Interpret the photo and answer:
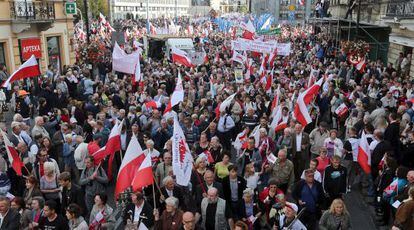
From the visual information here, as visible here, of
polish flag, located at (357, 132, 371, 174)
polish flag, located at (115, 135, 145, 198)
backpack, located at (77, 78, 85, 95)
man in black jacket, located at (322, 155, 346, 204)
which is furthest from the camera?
backpack, located at (77, 78, 85, 95)

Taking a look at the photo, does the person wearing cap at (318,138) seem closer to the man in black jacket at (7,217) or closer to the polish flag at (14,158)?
the polish flag at (14,158)

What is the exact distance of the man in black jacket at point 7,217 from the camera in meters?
6.34

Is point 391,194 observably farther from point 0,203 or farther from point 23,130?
point 23,130

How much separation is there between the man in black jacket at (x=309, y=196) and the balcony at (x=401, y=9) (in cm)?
1447

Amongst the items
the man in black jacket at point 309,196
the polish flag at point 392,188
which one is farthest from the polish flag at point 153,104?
the polish flag at point 392,188

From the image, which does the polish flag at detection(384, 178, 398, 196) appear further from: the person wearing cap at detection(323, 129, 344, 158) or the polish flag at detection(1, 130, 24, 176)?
the polish flag at detection(1, 130, 24, 176)

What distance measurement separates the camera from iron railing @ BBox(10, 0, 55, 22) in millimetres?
21891

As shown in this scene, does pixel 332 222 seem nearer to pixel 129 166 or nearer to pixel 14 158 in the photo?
pixel 129 166

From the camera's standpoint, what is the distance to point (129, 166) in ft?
23.4

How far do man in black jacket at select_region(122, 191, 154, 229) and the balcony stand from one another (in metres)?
16.3

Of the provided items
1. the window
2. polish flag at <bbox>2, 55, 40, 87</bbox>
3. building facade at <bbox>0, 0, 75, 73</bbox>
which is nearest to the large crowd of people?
polish flag at <bbox>2, 55, 40, 87</bbox>

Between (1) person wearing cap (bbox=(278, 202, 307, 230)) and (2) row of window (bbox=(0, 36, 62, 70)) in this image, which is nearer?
(1) person wearing cap (bbox=(278, 202, 307, 230))

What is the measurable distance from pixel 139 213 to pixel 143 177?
22.8 inches

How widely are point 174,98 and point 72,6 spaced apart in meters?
16.1
